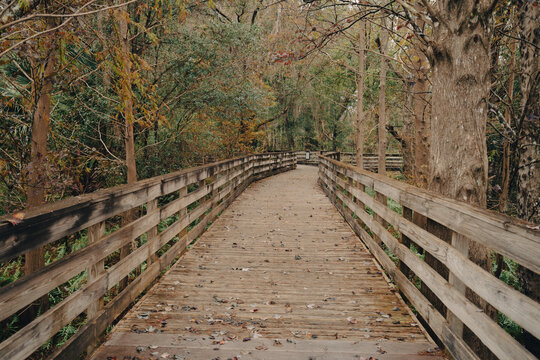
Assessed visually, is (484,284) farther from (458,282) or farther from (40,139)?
(40,139)

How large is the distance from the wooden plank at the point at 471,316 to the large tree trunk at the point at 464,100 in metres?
0.35

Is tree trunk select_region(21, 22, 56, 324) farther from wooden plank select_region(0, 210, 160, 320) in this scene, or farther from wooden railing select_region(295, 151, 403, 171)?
wooden railing select_region(295, 151, 403, 171)

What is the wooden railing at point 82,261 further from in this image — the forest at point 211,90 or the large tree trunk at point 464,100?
the large tree trunk at point 464,100

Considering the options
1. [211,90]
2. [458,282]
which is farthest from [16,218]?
[211,90]

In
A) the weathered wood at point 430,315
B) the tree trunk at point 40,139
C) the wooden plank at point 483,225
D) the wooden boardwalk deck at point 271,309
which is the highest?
the tree trunk at point 40,139

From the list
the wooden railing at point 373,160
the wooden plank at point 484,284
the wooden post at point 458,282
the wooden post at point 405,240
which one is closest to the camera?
the wooden plank at point 484,284

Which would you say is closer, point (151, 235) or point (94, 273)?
point (94, 273)

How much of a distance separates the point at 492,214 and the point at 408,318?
5.11 ft

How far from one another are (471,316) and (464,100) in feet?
6.97

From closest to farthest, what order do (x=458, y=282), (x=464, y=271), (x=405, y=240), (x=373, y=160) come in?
1. (x=464, y=271)
2. (x=458, y=282)
3. (x=405, y=240)
4. (x=373, y=160)

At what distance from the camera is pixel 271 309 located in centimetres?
350

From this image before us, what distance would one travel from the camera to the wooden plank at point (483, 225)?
1822 mm

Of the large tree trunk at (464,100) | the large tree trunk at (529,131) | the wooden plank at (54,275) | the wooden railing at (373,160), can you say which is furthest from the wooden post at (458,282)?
the wooden railing at (373,160)

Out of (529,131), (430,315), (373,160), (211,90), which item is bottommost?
(430,315)
